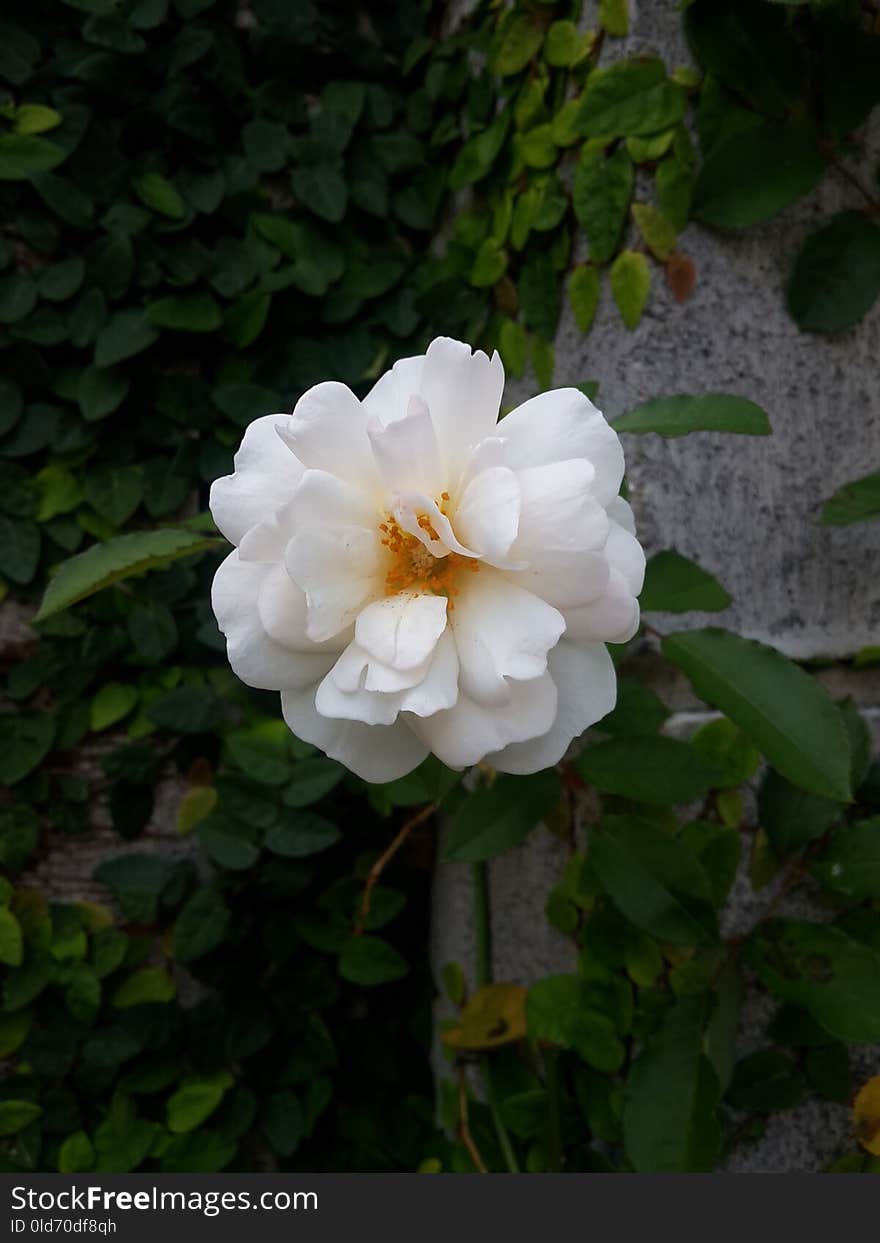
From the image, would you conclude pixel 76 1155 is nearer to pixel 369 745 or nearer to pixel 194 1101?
pixel 194 1101

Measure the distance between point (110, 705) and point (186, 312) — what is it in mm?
421

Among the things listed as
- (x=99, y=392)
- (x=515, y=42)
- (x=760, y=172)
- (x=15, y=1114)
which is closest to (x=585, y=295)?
(x=760, y=172)

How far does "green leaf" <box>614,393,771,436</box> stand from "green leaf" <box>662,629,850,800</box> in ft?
0.44

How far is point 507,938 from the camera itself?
95 cm

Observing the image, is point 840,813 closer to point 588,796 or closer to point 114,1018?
point 588,796

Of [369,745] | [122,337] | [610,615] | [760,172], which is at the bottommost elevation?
[122,337]

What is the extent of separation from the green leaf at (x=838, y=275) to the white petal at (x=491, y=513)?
1.57 ft

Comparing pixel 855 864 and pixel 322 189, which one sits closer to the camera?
pixel 855 864

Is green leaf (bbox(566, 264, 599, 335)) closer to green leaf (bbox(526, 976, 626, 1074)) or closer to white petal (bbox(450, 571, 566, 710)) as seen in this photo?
white petal (bbox(450, 571, 566, 710))

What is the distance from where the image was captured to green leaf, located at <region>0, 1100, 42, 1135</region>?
922mm

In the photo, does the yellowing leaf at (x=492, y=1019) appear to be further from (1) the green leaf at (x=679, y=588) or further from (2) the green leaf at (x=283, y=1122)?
(1) the green leaf at (x=679, y=588)

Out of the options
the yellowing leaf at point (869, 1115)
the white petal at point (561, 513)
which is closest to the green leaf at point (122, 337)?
the white petal at point (561, 513)

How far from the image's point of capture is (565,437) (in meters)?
0.44

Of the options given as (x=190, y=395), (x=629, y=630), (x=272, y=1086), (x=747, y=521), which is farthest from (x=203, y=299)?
(x=272, y=1086)
